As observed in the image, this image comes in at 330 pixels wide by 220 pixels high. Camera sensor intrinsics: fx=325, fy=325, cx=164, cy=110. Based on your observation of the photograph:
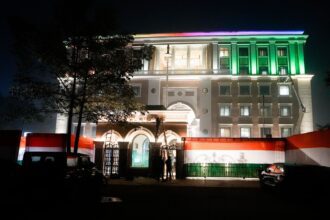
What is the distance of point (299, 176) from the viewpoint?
48.4ft

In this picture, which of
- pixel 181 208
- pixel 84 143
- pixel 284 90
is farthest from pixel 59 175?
pixel 284 90

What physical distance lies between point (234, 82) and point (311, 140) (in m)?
27.7

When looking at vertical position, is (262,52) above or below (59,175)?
above

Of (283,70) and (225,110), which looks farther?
(283,70)

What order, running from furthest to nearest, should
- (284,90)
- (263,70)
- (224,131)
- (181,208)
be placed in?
(263,70)
(284,90)
(224,131)
(181,208)

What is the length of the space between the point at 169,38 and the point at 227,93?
12.2 meters

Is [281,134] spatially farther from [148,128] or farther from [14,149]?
[14,149]

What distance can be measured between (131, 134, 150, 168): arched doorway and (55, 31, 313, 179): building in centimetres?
1167

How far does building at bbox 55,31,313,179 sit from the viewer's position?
46594mm

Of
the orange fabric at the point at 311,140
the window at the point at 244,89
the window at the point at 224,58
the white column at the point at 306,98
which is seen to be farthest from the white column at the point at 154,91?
the orange fabric at the point at 311,140

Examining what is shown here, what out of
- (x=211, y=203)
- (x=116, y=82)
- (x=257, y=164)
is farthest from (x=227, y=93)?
(x=211, y=203)

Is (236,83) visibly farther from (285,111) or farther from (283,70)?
(285,111)

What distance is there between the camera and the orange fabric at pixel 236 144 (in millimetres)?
26938

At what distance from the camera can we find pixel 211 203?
1295 cm
